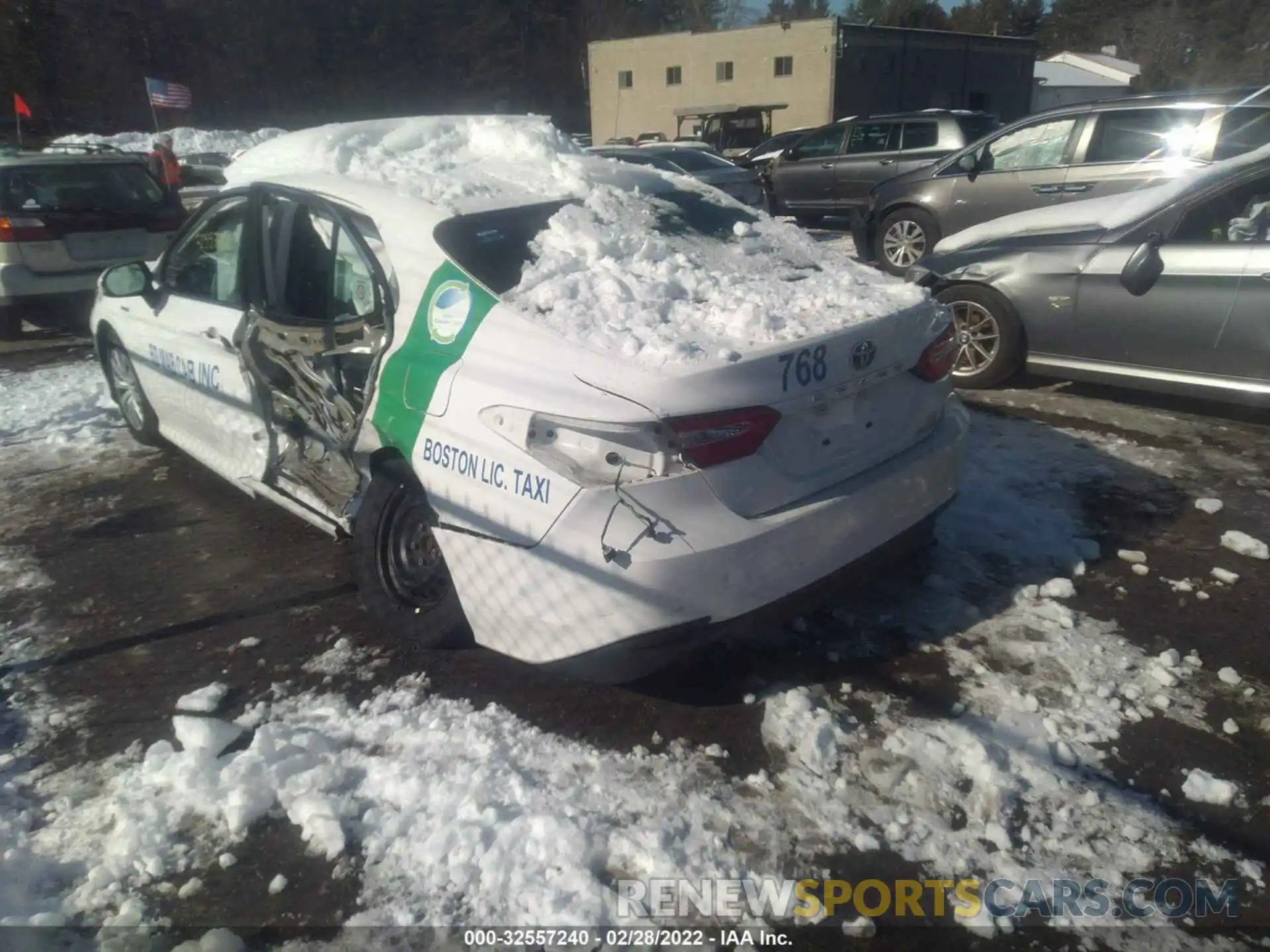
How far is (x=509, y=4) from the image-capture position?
62.7 m

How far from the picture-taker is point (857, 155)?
46.5ft

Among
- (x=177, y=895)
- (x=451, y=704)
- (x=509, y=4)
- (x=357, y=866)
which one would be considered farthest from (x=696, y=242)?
(x=509, y=4)

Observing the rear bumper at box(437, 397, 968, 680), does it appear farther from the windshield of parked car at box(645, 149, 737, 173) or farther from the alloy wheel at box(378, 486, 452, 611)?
the windshield of parked car at box(645, 149, 737, 173)

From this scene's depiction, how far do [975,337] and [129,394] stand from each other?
5.20 metres

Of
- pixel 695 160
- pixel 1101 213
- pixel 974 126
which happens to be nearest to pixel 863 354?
pixel 1101 213

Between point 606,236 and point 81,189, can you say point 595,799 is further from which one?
point 81,189

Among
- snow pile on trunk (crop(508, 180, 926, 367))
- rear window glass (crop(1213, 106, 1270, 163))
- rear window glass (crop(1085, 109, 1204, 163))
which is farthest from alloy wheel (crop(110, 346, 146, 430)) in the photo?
rear window glass (crop(1213, 106, 1270, 163))

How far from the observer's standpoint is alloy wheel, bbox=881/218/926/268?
1032cm

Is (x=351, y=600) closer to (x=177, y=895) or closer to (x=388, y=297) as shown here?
(x=388, y=297)

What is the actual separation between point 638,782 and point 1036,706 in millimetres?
1319

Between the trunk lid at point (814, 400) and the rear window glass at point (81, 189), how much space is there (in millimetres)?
8186

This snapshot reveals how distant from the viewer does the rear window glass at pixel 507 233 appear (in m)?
3.19

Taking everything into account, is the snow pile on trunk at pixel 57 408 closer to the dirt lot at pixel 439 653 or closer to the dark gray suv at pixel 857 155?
the dirt lot at pixel 439 653

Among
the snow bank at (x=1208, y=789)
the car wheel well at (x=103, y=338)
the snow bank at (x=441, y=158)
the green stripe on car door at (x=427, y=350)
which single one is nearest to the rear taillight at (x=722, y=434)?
the green stripe on car door at (x=427, y=350)
